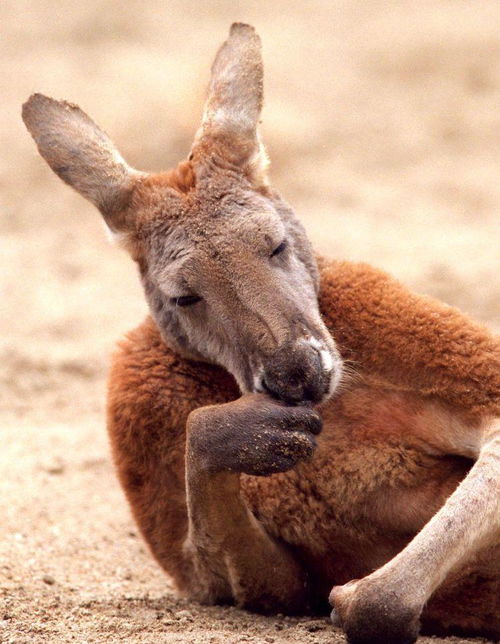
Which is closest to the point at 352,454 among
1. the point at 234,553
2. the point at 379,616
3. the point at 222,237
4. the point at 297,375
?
the point at 297,375

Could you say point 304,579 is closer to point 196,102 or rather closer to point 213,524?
point 213,524

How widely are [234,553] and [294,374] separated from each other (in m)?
0.75

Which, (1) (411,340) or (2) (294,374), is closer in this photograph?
(2) (294,374)

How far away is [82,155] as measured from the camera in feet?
15.6

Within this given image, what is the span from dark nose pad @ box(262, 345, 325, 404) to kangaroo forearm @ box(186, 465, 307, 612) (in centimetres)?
35

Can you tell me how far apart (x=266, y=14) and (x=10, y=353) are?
846 cm

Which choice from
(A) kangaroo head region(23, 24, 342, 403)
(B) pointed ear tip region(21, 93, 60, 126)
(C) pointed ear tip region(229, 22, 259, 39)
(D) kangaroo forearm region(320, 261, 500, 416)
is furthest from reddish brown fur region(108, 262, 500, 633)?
(C) pointed ear tip region(229, 22, 259, 39)

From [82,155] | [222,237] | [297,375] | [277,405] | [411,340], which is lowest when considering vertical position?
[277,405]

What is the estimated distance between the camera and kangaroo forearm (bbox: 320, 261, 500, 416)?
14.0ft

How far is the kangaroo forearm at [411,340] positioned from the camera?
4281 mm

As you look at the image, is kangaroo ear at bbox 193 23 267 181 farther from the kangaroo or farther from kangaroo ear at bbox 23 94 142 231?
kangaroo ear at bbox 23 94 142 231

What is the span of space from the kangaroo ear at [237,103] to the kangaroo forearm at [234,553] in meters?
1.41

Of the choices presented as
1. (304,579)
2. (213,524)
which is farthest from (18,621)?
(304,579)

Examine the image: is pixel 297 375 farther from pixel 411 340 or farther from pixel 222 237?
pixel 222 237
